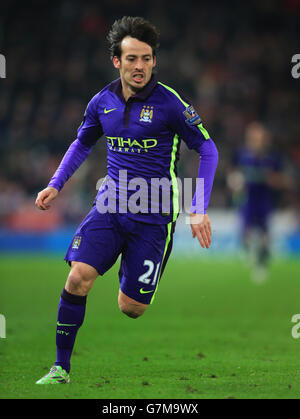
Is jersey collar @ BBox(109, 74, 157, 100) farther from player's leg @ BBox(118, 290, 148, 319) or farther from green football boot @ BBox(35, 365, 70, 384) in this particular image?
green football boot @ BBox(35, 365, 70, 384)

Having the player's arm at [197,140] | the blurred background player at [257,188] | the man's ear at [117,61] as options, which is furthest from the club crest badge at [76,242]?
the blurred background player at [257,188]

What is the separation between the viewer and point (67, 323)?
16.9ft

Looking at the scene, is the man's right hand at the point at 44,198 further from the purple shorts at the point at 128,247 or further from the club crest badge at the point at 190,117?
the club crest badge at the point at 190,117

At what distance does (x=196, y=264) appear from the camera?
1705 cm

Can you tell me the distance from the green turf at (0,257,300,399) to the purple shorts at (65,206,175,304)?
70 cm

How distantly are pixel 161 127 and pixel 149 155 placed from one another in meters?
0.23

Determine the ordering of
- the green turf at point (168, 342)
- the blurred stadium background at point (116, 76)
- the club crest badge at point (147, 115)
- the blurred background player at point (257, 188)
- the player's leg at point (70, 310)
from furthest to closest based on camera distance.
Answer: the blurred stadium background at point (116, 76) → the blurred background player at point (257, 188) → the club crest badge at point (147, 115) → the player's leg at point (70, 310) → the green turf at point (168, 342)

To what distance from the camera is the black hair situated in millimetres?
5270

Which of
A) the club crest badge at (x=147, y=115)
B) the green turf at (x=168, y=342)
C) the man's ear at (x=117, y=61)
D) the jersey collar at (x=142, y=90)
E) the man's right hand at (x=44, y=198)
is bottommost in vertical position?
the green turf at (x=168, y=342)

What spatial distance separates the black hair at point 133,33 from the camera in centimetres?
527

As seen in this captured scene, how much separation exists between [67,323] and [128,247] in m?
0.72

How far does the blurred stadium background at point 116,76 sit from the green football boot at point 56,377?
1321cm

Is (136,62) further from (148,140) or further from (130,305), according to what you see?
(130,305)
